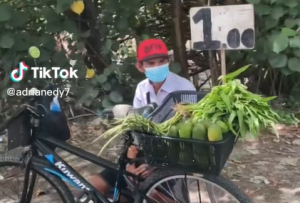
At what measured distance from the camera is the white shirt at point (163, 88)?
3.24 m

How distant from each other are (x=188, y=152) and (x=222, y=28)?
1.57 m

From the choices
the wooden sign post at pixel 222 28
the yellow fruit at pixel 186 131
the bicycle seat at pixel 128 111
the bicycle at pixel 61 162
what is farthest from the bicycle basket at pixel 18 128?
the wooden sign post at pixel 222 28

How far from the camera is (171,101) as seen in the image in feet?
9.80

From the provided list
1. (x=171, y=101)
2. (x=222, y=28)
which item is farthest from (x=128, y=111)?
(x=222, y=28)

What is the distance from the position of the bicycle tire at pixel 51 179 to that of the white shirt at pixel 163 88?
26.5 inches

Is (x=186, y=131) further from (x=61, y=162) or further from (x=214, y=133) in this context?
(x=61, y=162)

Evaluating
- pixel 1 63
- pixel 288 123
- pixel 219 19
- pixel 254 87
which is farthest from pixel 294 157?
pixel 1 63

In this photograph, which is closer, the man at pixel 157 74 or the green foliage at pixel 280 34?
the man at pixel 157 74

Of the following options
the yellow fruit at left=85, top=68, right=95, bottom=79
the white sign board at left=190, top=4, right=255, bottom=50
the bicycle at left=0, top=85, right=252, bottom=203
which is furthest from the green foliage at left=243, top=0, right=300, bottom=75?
the bicycle at left=0, top=85, right=252, bottom=203

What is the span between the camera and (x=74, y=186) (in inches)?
119

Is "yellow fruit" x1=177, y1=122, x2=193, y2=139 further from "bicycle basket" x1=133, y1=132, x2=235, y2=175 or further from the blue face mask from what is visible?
the blue face mask

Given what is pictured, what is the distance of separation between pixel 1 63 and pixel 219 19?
7.42 ft

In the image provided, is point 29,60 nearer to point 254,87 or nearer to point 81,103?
point 81,103

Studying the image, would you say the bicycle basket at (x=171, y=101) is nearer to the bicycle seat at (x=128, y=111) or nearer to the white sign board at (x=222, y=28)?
the bicycle seat at (x=128, y=111)
